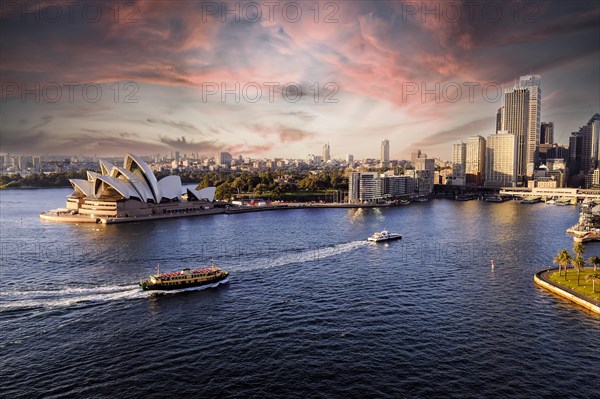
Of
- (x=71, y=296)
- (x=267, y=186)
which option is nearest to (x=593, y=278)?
(x=71, y=296)

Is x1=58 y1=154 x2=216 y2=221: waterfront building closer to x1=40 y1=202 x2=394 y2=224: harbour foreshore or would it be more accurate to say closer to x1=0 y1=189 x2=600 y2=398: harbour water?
x1=40 y1=202 x2=394 y2=224: harbour foreshore

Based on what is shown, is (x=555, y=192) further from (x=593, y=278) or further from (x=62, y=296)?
(x=62, y=296)

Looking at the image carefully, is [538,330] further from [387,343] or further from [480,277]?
[480,277]

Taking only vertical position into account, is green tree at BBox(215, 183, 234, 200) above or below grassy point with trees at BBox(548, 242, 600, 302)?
above

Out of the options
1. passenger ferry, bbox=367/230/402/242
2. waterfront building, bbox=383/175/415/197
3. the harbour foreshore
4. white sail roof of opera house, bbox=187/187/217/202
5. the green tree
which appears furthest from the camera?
waterfront building, bbox=383/175/415/197

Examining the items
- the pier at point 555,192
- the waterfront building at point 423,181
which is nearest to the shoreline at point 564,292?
the waterfront building at point 423,181

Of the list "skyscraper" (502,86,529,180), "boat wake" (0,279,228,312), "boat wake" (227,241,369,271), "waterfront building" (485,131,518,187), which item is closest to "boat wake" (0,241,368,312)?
"boat wake" (0,279,228,312)
